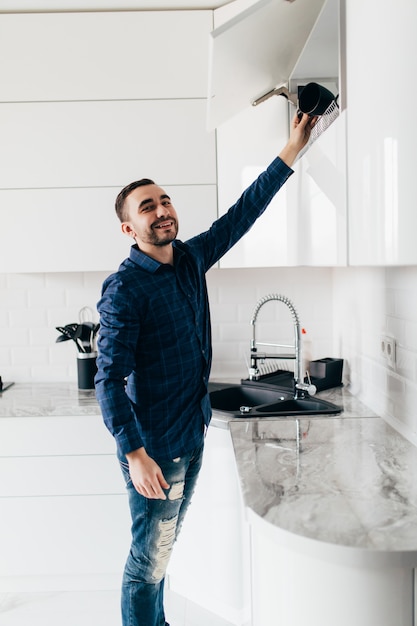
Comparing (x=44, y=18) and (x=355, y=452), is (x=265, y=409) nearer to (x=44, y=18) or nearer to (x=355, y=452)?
(x=355, y=452)

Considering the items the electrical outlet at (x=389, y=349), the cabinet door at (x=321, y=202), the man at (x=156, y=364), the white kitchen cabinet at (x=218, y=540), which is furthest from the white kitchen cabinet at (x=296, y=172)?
the white kitchen cabinet at (x=218, y=540)

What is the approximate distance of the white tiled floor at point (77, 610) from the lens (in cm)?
234

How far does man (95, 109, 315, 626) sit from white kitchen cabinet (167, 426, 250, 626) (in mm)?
244

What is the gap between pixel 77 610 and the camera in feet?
7.95

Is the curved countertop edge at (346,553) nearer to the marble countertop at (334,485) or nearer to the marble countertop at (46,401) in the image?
the marble countertop at (334,485)

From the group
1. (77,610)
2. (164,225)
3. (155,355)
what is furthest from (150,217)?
(77,610)

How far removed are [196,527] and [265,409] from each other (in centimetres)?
56

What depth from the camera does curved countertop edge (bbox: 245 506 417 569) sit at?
1102 mm

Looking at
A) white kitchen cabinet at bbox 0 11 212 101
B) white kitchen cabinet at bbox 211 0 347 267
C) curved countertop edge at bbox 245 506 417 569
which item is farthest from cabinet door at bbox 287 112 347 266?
curved countertop edge at bbox 245 506 417 569

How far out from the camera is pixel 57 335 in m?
3.04

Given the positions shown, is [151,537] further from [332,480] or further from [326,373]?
[326,373]

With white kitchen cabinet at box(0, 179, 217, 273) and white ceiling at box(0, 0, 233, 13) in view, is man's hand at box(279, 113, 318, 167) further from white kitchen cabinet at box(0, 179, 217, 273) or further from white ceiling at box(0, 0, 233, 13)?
white ceiling at box(0, 0, 233, 13)

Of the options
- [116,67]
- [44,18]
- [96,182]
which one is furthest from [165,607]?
[44,18]

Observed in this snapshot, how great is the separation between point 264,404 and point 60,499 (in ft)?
3.03
